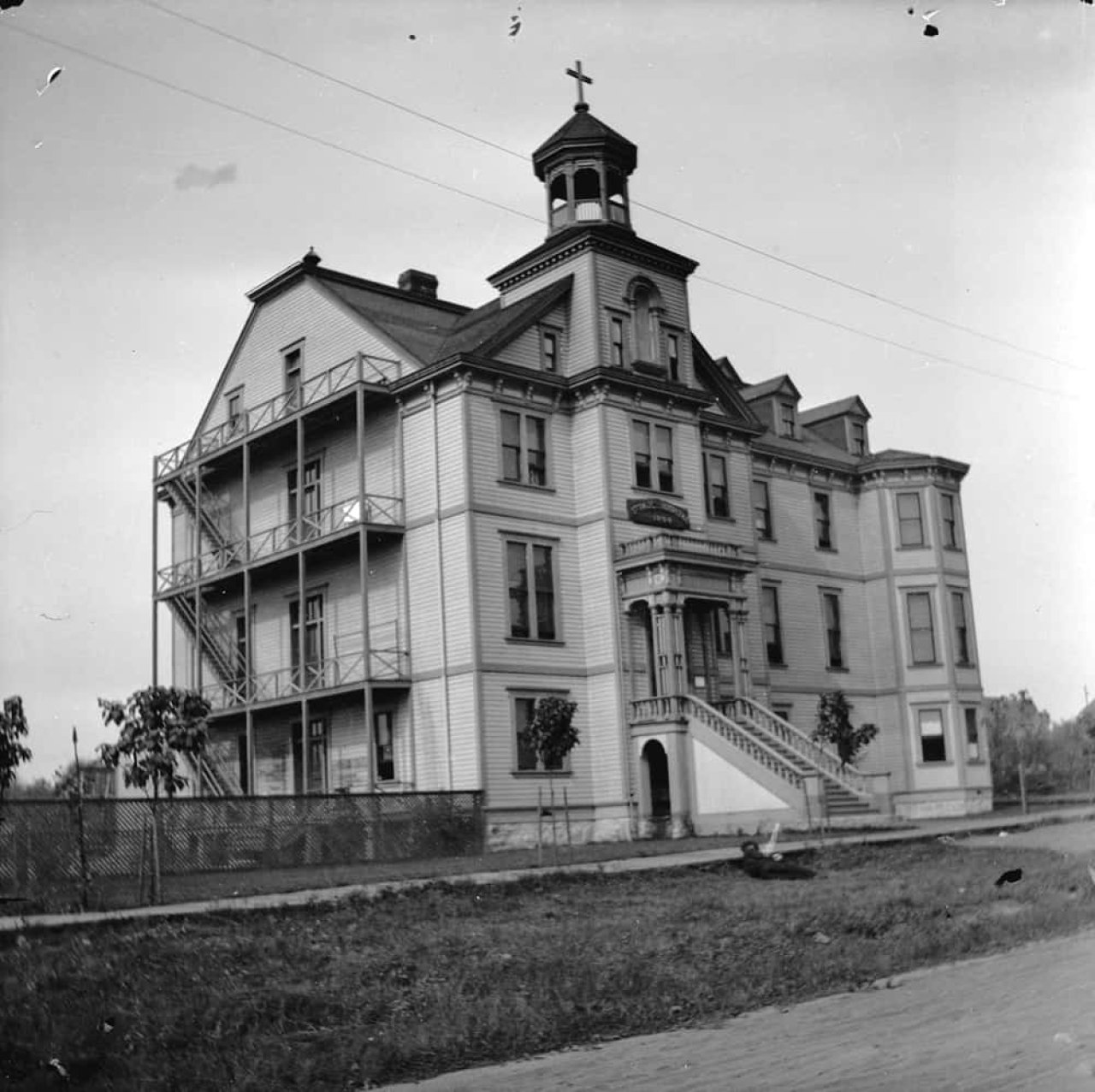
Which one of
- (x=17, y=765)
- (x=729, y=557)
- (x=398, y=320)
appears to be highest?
(x=398, y=320)

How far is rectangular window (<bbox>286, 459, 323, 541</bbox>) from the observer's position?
1462 inches

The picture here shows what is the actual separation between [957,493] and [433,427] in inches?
846

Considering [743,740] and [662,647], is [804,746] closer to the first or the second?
[743,740]

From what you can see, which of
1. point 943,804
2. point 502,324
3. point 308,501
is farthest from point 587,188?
point 943,804

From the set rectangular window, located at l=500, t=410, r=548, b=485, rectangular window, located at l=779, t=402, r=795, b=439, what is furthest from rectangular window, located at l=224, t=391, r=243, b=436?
rectangular window, located at l=779, t=402, r=795, b=439

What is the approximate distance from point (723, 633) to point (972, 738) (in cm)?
1214

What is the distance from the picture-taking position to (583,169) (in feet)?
125

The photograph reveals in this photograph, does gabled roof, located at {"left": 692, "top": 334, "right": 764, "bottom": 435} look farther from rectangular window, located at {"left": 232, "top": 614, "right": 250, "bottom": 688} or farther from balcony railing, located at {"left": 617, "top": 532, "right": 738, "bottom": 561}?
rectangular window, located at {"left": 232, "top": 614, "right": 250, "bottom": 688}

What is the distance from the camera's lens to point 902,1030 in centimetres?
1136

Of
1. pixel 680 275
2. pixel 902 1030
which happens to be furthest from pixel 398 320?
pixel 902 1030

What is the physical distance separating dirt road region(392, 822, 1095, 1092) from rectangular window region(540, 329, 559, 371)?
2464 cm

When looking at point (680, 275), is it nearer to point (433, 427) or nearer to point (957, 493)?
point (433, 427)

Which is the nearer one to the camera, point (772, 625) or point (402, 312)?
point (402, 312)

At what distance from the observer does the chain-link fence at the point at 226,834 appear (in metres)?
22.8
